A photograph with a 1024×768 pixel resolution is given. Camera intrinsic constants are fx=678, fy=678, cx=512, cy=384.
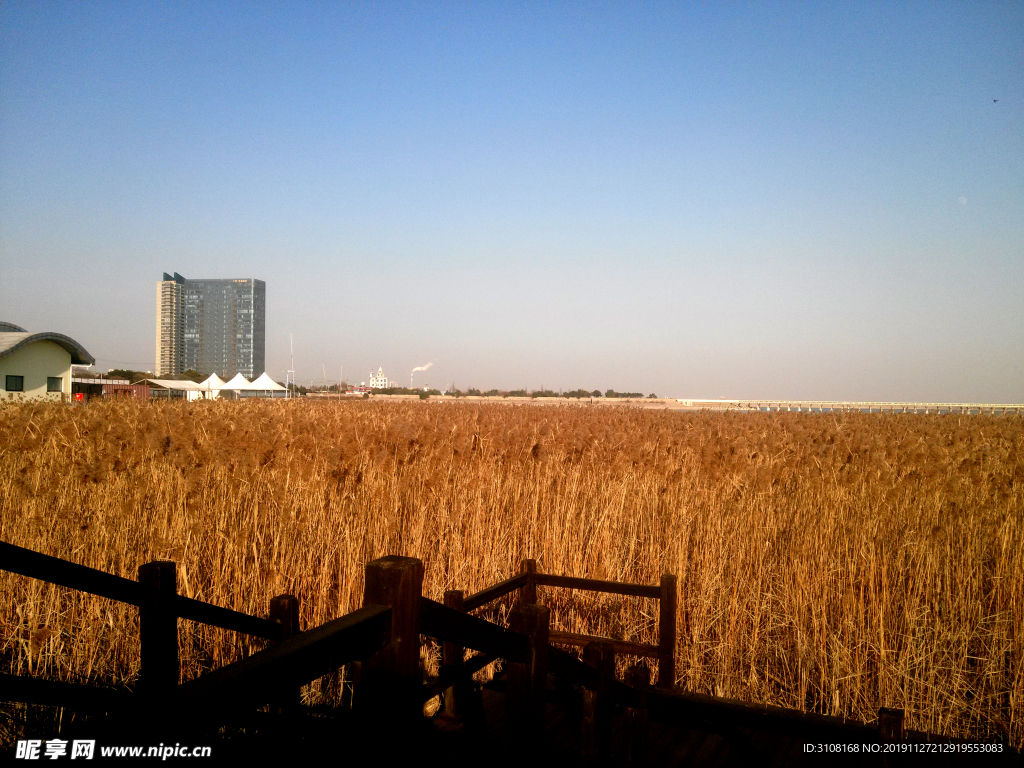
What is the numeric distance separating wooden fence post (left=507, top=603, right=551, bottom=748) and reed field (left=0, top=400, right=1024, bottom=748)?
212 centimetres

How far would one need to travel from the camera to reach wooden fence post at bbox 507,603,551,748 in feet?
7.09

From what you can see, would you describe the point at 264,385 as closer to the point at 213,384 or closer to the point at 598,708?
the point at 213,384

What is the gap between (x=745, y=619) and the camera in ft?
15.2

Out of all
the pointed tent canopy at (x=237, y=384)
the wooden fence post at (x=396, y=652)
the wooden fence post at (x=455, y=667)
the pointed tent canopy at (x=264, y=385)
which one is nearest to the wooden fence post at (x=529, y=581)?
the wooden fence post at (x=455, y=667)

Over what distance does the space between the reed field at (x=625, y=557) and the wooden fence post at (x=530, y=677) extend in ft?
6.97

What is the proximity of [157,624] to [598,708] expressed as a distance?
5.00ft

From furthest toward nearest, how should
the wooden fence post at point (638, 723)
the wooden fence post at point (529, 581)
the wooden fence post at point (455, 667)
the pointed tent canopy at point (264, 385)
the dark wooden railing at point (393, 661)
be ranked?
1. the pointed tent canopy at point (264, 385)
2. the wooden fence post at point (529, 581)
3. the wooden fence post at point (455, 667)
4. the wooden fence post at point (638, 723)
5. the dark wooden railing at point (393, 661)

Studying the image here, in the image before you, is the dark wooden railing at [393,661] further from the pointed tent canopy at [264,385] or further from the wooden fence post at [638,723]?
the pointed tent canopy at [264,385]

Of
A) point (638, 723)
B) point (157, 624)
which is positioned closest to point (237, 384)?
point (157, 624)

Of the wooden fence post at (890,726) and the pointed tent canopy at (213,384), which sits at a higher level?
the pointed tent canopy at (213,384)

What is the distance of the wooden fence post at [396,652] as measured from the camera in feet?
5.16

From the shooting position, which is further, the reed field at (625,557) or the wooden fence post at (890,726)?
the reed field at (625,557)

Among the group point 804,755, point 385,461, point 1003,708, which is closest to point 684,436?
point 385,461

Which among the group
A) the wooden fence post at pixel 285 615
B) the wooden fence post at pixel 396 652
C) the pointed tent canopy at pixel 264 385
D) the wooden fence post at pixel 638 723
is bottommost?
the wooden fence post at pixel 638 723
